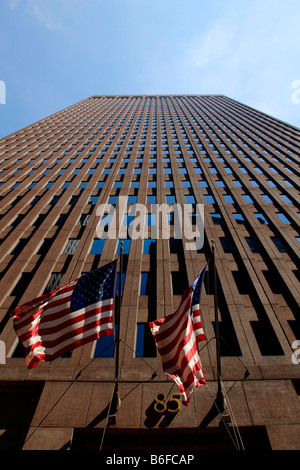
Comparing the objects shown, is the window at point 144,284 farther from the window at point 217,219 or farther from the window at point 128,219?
the window at point 217,219

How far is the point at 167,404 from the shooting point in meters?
11.3

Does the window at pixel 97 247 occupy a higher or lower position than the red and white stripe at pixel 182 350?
lower

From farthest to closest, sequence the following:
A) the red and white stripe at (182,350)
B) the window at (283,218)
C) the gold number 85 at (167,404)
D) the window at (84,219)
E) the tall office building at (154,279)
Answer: the window at (84,219), the window at (283,218), the gold number 85 at (167,404), the tall office building at (154,279), the red and white stripe at (182,350)

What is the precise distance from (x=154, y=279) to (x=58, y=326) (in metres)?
9.19

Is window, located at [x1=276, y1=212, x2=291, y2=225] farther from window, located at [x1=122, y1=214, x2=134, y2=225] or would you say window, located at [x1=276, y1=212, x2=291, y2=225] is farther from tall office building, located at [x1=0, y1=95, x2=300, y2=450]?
window, located at [x1=122, y1=214, x2=134, y2=225]

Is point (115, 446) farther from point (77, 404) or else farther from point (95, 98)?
point (95, 98)

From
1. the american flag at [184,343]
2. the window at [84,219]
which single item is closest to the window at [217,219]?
the window at [84,219]

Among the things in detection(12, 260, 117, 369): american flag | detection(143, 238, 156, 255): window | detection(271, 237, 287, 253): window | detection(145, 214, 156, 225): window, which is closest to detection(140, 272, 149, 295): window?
detection(143, 238, 156, 255): window

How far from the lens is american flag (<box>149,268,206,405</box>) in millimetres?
8633

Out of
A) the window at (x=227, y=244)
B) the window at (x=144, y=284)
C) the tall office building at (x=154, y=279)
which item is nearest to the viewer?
the tall office building at (x=154, y=279)

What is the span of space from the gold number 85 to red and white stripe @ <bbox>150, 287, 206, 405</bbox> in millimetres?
3218

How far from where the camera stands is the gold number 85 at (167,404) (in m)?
11.0

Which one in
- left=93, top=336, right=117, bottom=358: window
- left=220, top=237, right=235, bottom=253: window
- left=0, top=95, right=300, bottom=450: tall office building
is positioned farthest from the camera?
left=220, top=237, right=235, bottom=253: window

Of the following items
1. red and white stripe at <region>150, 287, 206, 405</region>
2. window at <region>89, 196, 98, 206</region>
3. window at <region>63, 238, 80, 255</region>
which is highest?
window at <region>89, 196, 98, 206</region>
